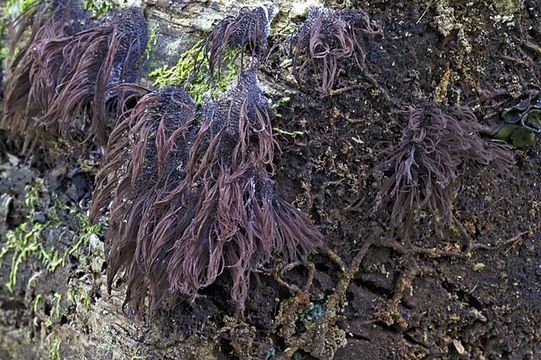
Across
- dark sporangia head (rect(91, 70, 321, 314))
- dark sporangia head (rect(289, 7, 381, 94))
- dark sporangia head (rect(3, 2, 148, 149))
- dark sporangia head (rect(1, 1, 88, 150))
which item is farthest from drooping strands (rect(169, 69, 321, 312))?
dark sporangia head (rect(1, 1, 88, 150))

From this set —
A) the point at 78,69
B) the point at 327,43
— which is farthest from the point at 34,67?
the point at 327,43

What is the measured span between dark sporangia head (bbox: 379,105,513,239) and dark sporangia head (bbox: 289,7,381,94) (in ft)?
0.67

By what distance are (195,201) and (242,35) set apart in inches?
15.9

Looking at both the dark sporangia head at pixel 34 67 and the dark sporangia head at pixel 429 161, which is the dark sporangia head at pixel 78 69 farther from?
the dark sporangia head at pixel 429 161

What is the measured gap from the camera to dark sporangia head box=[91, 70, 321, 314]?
4.40ft

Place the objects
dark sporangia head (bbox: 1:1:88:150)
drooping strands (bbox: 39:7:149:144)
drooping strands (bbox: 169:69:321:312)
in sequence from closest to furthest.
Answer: drooping strands (bbox: 169:69:321:312)
drooping strands (bbox: 39:7:149:144)
dark sporangia head (bbox: 1:1:88:150)

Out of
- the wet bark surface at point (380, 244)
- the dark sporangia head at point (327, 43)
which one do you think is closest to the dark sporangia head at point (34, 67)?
the wet bark surface at point (380, 244)

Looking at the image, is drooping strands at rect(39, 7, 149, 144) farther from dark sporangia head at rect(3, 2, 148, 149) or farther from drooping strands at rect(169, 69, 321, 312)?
drooping strands at rect(169, 69, 321, 312)

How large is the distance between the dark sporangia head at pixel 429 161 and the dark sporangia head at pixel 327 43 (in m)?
0.20

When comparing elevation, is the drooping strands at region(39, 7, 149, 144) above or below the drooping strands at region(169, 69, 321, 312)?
above

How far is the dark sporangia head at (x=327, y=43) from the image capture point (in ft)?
4.77

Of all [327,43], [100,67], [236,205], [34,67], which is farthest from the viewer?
[34,67]

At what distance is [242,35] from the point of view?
58.2 inches

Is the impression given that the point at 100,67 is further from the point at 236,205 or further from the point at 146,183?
the point at 236,205
